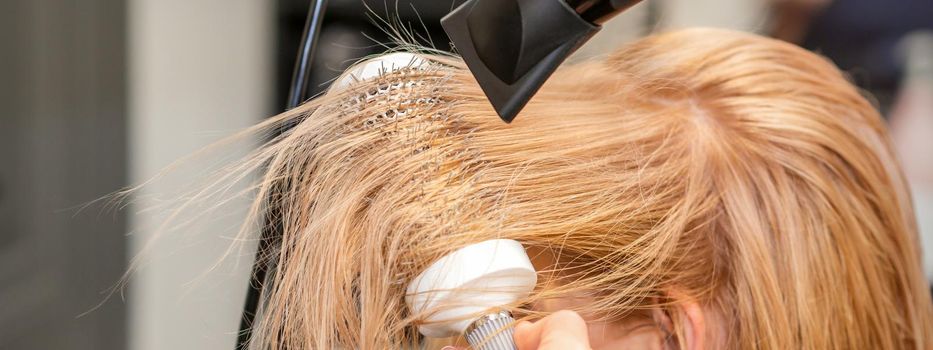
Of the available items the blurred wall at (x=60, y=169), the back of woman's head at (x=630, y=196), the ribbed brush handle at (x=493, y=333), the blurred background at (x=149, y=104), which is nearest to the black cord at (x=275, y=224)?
the back of woman's head at (x=630, y=196)

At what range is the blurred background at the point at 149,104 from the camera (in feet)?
3.29

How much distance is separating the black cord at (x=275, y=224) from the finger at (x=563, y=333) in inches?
5.7

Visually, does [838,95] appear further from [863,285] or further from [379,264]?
[379,264]

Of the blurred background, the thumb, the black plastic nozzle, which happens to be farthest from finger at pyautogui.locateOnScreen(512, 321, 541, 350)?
the blurred background

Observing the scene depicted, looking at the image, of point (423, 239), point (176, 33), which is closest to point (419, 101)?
point (423, 239)

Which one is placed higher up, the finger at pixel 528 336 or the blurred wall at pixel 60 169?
the finger at pixel 528 336

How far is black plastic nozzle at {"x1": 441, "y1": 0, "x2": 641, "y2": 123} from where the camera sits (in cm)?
29

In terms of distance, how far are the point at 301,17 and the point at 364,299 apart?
112 cm

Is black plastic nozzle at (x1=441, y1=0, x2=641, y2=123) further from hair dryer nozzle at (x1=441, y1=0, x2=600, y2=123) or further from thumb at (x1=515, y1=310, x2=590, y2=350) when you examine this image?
thumb at (x1=515, y1=310, x2=590, y2=350)

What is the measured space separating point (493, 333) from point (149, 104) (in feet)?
3.08

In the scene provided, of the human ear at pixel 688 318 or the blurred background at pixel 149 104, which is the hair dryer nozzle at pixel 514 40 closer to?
the human ear at pixel 688 318

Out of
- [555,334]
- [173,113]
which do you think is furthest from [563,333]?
[173,113]

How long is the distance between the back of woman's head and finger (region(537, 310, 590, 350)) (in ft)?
0.08

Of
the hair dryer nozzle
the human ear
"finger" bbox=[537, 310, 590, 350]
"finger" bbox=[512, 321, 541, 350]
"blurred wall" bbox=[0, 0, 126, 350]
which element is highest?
the hair dryer nozzle
